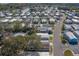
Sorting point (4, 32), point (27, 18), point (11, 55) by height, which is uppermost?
point (27, 18)

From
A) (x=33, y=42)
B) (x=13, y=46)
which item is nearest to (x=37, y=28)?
(x=33, y=42)

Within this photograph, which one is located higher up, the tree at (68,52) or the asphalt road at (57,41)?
the asphalt road at (57,41)

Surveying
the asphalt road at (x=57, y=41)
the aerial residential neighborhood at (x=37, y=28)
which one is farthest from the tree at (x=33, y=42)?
the asphalt road at (x=57, y=41)

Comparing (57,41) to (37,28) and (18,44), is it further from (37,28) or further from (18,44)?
(18,44)

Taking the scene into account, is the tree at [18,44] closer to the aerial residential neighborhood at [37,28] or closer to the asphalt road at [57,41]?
the aerial residential neighborhood at [37,28]

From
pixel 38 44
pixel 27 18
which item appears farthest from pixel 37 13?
pixel 38 44

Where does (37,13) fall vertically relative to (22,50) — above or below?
above

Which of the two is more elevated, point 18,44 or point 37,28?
point 37,28

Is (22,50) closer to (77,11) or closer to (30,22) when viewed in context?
(30,22)
